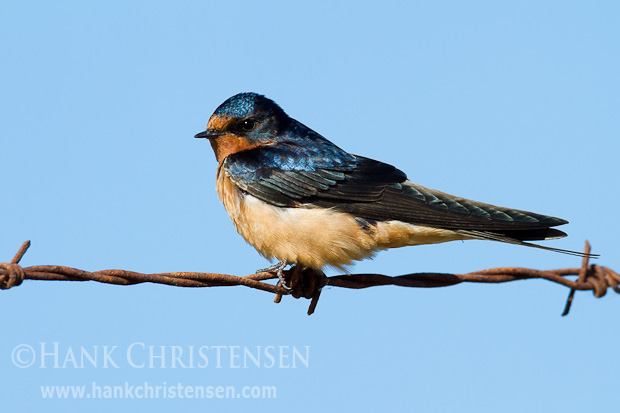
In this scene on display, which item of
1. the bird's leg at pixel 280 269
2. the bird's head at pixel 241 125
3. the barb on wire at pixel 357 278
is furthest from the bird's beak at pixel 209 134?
the barb on wire at pixel 357 278

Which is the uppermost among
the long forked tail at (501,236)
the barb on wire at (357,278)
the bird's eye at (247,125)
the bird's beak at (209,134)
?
the bird's eye at (247,125)

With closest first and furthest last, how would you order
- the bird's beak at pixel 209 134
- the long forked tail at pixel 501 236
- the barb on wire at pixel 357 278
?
1. the barb on wire at pixel 357 278
2. the long forked tail at pixel 501 236
3. the bird's beak at pixel 209 134

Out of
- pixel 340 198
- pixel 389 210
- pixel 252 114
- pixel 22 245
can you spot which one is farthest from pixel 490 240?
pixel 22 245

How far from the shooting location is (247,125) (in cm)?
536

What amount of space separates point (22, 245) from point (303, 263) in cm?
181

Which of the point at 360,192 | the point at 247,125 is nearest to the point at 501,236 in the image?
the point at 360,192

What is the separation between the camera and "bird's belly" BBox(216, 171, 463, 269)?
433 centimetres

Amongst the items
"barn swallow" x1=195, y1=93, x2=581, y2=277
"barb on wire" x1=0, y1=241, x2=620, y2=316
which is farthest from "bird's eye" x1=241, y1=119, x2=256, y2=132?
"barb on wire" x1=0, y1=241, x2=620, y2=316

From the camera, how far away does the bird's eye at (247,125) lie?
5.34 meters

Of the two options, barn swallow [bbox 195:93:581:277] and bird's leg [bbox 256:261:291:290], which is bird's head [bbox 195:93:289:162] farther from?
bird's leg [bbox 256:261:291:290]

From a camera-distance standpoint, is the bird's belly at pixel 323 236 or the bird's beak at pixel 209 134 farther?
the bird's beak at pixel 209 134

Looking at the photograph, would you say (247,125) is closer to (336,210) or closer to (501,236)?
(336,210)

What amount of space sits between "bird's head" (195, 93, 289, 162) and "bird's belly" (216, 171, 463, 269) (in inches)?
35.9

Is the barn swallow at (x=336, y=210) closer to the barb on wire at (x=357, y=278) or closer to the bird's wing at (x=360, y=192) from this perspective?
the bird's wing at (x=360, y=192)
